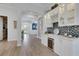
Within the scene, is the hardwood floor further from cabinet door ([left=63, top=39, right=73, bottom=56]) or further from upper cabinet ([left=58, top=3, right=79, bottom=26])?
upper cabinet ([left=58, top=3, right=79, bottom=26])

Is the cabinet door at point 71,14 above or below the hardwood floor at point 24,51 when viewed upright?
above

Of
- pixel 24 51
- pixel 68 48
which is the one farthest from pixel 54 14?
pixel 68 48

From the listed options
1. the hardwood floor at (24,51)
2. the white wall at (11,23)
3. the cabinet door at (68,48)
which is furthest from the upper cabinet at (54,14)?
the white wall at (11,23)

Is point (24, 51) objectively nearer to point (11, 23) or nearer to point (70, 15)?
point (70, 15)

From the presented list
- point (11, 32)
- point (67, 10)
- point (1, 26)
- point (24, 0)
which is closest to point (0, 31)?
point (1, 26)

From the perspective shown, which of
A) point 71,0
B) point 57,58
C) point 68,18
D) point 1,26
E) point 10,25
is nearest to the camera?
point 57,58

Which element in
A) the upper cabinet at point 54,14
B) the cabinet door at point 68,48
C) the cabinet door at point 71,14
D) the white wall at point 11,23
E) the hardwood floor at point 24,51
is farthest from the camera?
the white wall at point 11,23

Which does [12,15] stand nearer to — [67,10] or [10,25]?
[10,25]

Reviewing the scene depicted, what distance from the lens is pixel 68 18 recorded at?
4.93 meters

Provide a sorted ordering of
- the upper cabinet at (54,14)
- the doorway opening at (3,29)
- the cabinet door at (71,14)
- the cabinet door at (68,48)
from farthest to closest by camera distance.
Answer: the doorway opening at (3,29) < the upper cabinet at (54,14) < the cabinet door at (71,14) < the cabinet door at (68,48)

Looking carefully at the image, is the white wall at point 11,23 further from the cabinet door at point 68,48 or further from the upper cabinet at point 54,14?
the cabinet door at point 68,48

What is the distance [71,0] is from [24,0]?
546 millimetres

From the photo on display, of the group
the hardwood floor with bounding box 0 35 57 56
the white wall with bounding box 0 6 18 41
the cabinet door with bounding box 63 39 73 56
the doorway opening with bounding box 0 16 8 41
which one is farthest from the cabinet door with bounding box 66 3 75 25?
the doorway opening with bounding box 0 16 8 41

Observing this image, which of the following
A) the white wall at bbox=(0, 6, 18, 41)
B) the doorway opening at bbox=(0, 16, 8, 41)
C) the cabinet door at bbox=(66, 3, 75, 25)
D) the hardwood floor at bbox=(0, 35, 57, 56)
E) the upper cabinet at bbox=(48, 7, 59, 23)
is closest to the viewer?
the cabinet door at bbox=(66, 3, 75, 25)
